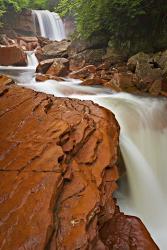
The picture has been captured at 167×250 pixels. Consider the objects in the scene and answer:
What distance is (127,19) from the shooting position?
9578mm

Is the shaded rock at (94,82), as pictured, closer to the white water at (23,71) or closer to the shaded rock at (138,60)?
the shaded rock at (138,60)

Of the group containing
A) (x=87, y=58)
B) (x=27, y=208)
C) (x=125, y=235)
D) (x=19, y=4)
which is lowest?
(x=87, y=58)

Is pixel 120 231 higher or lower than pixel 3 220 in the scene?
lower

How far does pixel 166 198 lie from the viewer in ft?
15.3

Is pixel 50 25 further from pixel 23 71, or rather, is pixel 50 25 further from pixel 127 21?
pixel 127 21

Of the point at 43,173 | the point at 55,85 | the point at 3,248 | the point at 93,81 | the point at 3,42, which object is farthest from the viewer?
the point at 3,42

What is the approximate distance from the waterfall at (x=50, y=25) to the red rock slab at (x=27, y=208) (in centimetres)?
1885

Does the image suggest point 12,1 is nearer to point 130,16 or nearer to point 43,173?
point 130,16

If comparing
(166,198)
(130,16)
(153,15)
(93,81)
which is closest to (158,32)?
(153,15)

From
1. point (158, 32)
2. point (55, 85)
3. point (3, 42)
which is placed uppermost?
point (158, 32)

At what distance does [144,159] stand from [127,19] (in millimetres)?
6115

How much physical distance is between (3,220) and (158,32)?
8866 millimetres

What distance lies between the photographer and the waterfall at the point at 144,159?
4.34 metres

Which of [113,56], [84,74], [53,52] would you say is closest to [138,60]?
[113,56]
